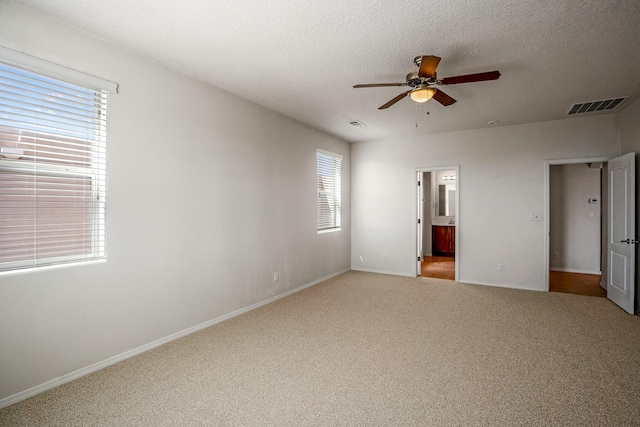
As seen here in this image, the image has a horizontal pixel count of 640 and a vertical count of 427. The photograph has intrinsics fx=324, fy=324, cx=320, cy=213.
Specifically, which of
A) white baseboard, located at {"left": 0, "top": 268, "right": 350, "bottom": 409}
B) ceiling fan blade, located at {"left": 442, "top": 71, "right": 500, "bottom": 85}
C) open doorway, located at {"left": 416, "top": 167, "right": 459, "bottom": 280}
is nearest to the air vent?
ceiling fan blade, located at {"left": 442, "top": 71, "right": 500, "bottom": 85}

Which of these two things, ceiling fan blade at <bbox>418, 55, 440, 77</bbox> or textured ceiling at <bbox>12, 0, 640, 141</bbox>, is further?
ceiling fan blade at <bbox>418, 55, 440, 77</bbox>

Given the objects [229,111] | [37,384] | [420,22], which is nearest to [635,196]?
[420,22]

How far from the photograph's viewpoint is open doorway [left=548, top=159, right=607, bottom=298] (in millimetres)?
6293

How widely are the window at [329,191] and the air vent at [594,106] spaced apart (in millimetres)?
3652

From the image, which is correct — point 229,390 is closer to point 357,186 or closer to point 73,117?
point 73,117

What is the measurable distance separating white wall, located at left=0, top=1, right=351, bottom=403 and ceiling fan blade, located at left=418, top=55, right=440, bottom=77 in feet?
7.47

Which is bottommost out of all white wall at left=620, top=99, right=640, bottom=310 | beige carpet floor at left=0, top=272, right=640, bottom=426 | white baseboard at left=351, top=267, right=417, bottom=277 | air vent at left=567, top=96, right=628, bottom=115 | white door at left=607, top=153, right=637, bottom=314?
beige carpet floor at left=0, top=272, right=640, bottom=426

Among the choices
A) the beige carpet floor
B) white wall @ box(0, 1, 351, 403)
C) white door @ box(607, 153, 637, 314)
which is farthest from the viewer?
white door @ box(607, 153, 637, 314)

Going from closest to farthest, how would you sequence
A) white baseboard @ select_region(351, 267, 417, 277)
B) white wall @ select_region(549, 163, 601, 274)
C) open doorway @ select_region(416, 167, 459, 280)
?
white baseboard @ select_region(351, 267, 417, 277) → white wall @ select_region(549, 163, 601, 274) → open doorway @ select_region(416, 167, 459, 280)

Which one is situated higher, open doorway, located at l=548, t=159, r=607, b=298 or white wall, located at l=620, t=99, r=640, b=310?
white wall, located at l=620, t=99, r=640, b=310

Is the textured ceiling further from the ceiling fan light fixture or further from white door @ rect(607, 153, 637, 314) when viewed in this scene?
white door @ rect(607, 153, 637, 314)

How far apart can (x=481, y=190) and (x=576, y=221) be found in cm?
254

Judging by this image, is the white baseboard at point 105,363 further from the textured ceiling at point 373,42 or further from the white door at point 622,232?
the white door at point 622,232

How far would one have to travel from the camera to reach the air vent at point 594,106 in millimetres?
4141
